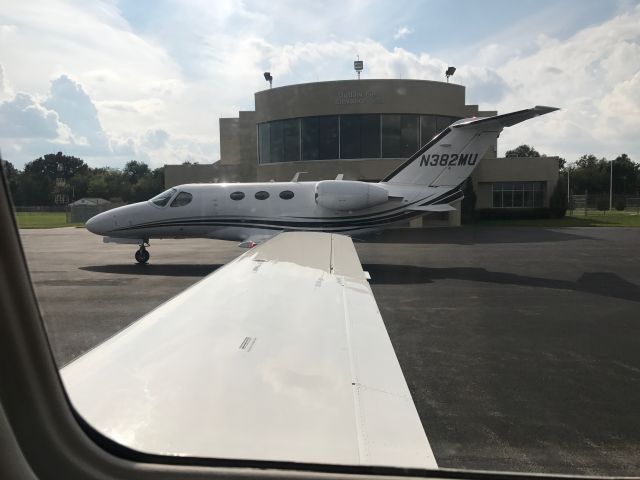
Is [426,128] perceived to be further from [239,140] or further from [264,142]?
[239,140]

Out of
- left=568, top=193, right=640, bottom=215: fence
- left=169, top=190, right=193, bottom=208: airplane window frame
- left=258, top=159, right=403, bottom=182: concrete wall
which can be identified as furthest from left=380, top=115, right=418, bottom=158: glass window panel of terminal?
left=568, top=193, right=640, bottom=215: fence

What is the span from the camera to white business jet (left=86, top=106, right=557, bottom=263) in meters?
14.9

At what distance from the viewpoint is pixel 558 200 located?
130 ft

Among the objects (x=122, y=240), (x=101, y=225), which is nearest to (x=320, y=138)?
(x=122, y=240)

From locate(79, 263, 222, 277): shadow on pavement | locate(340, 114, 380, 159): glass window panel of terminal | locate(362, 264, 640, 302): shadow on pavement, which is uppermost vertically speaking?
locate(340, 114, 380, 159): glass window panel of terminal

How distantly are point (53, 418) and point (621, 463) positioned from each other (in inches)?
158

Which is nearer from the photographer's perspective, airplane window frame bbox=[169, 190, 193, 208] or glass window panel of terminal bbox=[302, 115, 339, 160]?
airplane window frame bbox=[169, 190, 193, 208]

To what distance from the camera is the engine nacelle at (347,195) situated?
14.8 metres

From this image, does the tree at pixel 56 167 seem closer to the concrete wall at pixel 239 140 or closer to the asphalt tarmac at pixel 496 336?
the asphalt tarmac at pixel 496 336

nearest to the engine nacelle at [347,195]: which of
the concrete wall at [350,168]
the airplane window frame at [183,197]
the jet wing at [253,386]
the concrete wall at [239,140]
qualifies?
the airplane window frame at [183,197]

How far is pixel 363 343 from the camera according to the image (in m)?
2.82

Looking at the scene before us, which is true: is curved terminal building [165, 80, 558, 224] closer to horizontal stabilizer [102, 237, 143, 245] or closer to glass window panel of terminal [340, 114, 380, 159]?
glass window panel of terminal [340, 114, 380, 159]

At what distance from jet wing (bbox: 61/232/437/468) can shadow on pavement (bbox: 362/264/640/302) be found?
364 inches

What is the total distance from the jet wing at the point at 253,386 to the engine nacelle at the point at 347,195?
11.4 m
